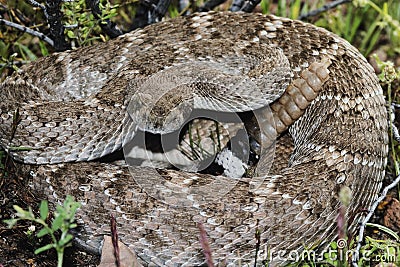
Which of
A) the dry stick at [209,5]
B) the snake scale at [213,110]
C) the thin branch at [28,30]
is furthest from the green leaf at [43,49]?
the dry stick at [209,5]

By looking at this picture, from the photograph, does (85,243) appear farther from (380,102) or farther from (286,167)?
(380,102)

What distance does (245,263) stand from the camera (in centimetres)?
452

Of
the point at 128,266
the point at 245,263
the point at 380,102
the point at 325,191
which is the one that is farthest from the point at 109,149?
the point at 380,102

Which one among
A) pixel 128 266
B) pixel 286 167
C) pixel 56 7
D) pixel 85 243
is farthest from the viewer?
pixel 56 7

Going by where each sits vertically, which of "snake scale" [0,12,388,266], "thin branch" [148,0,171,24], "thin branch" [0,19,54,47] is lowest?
"snake scale" [0,12,388,266]

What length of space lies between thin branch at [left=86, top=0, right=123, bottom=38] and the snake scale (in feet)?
1.01

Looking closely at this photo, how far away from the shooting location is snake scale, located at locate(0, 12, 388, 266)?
445 cm

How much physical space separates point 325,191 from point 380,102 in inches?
48.5

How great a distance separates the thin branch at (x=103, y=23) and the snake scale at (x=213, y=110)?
0.31m

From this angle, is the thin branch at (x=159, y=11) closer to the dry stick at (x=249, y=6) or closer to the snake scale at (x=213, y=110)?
the snake scale at (x=213, y=110)

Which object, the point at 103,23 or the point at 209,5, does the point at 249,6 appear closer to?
the point at 209,5

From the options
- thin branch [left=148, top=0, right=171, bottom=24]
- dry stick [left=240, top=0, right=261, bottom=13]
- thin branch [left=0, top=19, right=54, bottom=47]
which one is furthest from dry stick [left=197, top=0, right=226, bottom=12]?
thin branch [left=0, top=19, right=54, bottom=47]

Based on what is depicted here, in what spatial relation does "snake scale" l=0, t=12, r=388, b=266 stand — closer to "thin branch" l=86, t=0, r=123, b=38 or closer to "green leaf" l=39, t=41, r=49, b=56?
"thin branch" l=86, t=0, r=123, b=38

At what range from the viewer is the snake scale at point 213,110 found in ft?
14.6
